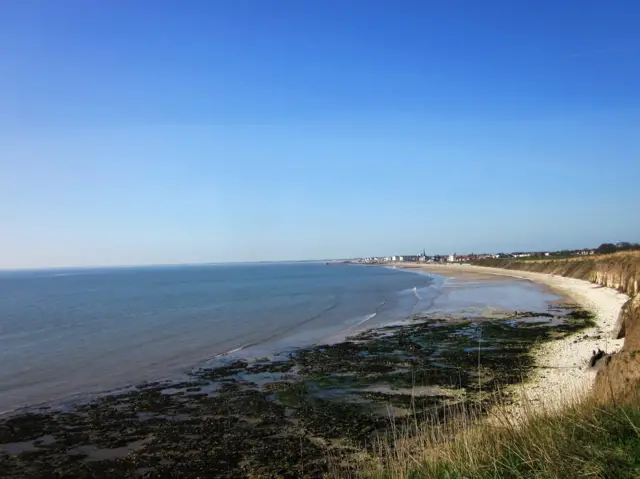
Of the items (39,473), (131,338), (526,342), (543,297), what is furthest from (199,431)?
(543,297)

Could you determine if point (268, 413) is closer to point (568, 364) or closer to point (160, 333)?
point (568, 364)

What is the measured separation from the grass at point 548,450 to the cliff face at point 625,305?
109 cm

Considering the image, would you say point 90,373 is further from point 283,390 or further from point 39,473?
point 39,473

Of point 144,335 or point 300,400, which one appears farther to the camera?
point 144,335

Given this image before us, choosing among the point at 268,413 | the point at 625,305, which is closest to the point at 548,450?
the point at 268,413

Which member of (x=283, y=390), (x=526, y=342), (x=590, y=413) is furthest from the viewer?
(x=526, y=342)

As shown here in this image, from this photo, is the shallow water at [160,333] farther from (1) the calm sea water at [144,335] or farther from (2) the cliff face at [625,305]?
(2) the cliff face at [625,305]

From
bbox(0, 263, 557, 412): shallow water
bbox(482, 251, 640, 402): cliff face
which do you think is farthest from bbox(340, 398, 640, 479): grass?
bbox(0, 263, 557, 412): shallow water

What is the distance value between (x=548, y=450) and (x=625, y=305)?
21951 millimetres

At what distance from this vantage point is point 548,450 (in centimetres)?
591

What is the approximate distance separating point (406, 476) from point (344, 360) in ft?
52.8

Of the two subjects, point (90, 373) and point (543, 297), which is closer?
point (90, 373)

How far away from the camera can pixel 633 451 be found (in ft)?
17.9

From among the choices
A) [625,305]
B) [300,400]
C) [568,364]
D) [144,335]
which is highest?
[625,305]
